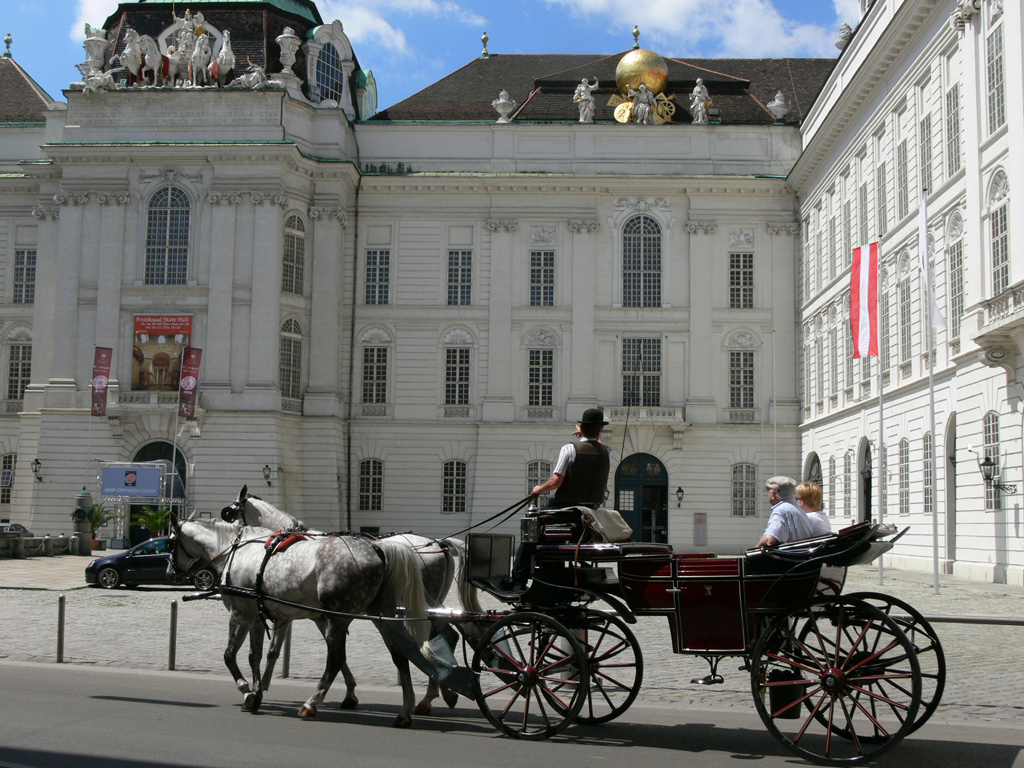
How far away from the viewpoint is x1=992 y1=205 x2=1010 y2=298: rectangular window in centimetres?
2334

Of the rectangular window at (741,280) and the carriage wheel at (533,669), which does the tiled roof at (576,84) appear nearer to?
the rectangular window at (741,280)

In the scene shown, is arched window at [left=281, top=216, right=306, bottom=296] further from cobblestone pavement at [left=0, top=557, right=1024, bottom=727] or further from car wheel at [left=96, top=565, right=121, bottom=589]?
cobblestone pavement at [left=0, top=557, right=1024, bottom=727]

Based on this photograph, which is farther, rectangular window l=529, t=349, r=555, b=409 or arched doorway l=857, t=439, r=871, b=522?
rectangular window l=529, t=349, r=555, b=409

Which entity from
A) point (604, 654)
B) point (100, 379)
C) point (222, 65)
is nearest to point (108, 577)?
point (100, 379)

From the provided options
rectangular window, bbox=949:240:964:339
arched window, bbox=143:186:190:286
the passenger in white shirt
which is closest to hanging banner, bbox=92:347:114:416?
arched window, bbox=143:186:190:286

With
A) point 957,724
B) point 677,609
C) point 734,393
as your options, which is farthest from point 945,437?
point 677,609

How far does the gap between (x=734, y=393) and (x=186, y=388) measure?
2124 centimetres

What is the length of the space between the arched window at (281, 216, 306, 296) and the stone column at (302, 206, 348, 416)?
1.27 ft

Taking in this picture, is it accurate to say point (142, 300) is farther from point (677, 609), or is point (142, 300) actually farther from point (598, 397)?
point (677, 609)

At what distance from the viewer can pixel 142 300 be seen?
41.0 m

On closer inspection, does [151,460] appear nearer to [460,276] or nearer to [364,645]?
[460,276]

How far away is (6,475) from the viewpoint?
43.7 meters

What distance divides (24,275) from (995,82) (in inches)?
1496

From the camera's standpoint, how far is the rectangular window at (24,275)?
148ft
